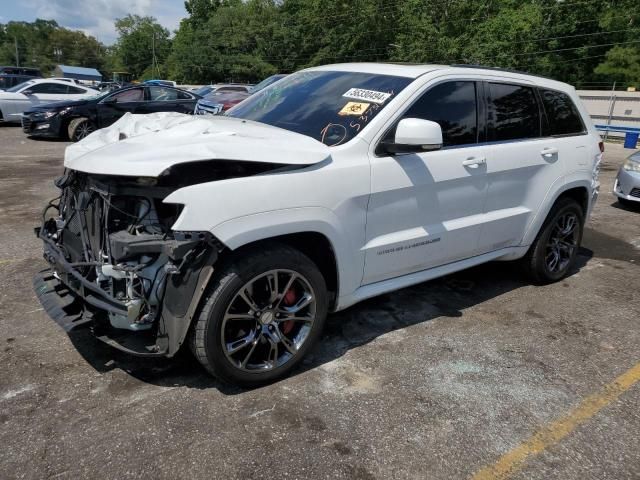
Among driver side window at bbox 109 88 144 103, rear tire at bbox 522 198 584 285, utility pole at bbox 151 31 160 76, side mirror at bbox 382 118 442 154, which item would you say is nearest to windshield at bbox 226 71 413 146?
side mirror at bbox 382 118 442 154

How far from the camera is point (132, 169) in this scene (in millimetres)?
2676

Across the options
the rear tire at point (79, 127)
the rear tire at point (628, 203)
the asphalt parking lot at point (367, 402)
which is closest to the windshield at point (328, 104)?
the asphalt parking lot at point (367, 402)

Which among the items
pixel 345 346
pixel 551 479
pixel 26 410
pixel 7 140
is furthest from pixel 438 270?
pixel 7 140

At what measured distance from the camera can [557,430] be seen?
286cm

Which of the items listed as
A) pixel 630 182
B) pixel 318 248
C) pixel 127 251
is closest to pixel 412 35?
pixel 630 182

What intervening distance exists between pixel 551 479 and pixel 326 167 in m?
1.97

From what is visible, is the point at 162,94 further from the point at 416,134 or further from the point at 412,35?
the point at 412,35

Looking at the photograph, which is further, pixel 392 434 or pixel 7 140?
pixel 7 140

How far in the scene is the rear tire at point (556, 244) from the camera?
15.5ft

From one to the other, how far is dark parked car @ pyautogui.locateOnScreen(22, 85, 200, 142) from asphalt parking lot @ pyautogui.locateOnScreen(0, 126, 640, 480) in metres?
9.86

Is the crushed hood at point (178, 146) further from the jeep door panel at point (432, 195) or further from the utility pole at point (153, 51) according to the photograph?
the utility pole at point (153, 51)

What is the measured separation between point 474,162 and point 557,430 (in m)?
1.87

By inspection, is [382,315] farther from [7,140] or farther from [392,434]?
[7,140]

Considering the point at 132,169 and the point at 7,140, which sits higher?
the point at 132,169
